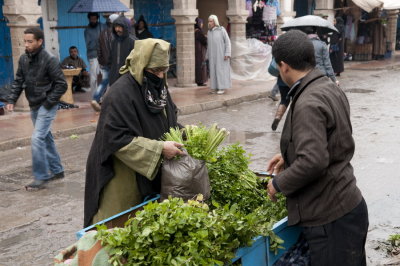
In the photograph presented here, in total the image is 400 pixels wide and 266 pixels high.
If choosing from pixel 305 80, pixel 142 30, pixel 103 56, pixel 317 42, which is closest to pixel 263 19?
pixel 142 30

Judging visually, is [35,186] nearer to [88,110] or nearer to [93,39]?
[88,110]

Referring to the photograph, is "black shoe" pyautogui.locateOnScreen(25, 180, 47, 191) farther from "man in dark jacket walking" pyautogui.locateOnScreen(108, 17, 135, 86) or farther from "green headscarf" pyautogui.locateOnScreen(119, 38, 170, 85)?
"green headscarf" pyautogui.locateOnScreen(119, 38, 170, 85)

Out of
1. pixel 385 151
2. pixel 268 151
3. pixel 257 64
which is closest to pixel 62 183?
pixel 268 151

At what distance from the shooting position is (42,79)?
725 cm

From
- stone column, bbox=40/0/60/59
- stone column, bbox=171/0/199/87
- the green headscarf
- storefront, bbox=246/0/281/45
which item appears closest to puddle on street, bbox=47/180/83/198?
the green headscarf

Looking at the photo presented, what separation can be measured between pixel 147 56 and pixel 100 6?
925 cm

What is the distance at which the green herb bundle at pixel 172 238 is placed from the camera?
111 inches

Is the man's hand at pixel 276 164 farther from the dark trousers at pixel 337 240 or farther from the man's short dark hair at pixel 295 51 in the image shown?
the man's short dark hair at pixel 295 51

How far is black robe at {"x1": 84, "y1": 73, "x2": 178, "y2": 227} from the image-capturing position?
3.65m

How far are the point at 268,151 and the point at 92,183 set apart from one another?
5468mm

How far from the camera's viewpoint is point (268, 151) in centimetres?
905

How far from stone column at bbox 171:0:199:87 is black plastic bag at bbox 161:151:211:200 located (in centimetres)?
1219

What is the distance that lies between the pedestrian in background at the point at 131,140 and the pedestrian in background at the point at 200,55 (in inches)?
489

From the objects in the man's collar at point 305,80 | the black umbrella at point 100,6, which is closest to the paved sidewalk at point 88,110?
the black umbrella at point 100,6
